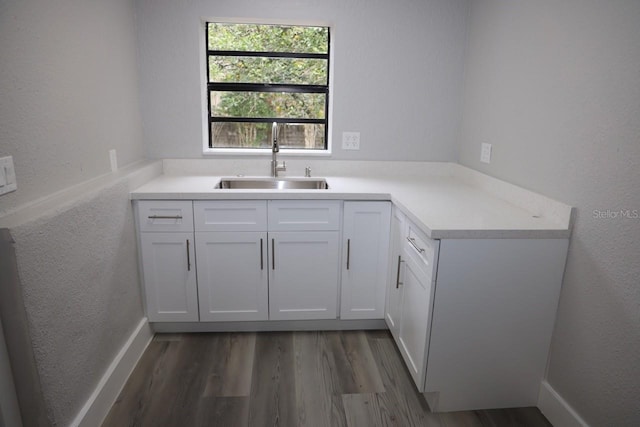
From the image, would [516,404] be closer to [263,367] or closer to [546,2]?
[263,367]

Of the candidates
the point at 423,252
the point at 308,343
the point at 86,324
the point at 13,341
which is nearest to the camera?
the point at 13,341

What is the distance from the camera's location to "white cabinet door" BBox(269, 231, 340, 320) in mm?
2387

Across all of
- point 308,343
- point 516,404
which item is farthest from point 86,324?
point 516,404

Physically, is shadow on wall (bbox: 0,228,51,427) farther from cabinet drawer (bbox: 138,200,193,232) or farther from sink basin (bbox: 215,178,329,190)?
sink basin (bbox: 215,178,329,190)

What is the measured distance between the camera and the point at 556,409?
5.92ft

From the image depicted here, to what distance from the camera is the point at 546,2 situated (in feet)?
6.27

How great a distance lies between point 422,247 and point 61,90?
163 cm

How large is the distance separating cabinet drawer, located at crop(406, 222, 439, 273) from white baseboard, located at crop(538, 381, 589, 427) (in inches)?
30.6

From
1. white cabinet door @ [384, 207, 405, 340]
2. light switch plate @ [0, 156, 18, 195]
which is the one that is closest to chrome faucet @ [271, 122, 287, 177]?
white cabinet door @ [384, 207, 405, 340]

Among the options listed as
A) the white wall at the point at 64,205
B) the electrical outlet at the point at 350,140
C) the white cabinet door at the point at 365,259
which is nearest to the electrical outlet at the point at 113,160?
the white wall at the point at 64,205

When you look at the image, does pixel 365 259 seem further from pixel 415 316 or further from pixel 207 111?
pixel 207 111

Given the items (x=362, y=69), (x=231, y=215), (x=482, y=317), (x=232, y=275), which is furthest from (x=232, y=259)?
(x=362, y=69)

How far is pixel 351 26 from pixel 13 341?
2.41m

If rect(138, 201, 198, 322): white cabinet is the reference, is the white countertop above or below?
above
